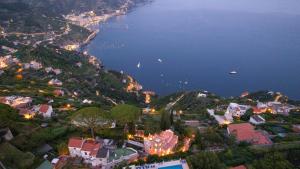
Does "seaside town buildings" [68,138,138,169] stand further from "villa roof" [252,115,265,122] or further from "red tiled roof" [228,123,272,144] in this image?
"villa roof" [252,115,265,122]

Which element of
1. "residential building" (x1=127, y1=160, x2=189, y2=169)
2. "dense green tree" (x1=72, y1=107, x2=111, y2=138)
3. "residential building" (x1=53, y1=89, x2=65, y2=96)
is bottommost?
→ "residential building" (x1=53, y1=89, x2=65, y2=96)

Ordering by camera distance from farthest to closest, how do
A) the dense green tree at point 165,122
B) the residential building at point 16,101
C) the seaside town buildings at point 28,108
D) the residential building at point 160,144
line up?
the residential building at point 16,101
the seaside town buildings at point 28,108
the dense green tree at point 165,122
the residential building at point 160,144

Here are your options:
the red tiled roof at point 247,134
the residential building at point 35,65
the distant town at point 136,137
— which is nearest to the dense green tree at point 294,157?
the distant town at point 136,137

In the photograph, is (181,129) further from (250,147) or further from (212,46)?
(212,46)

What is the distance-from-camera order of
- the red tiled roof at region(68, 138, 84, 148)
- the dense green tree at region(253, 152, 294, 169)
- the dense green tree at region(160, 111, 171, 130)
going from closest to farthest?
the dense green tree at region(253, 152, 294, 169) → the red tiled roof at region(68, 138, 84, 148) → the dense green tree at region(160, 111, 171, 130)

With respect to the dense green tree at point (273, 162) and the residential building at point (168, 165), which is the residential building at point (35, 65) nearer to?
the residential building at point (168, 165)

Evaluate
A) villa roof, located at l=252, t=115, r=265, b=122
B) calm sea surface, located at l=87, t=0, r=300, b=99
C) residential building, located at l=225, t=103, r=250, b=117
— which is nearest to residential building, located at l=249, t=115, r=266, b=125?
villa roof, located at l=252, t=115, r=265, b=122
